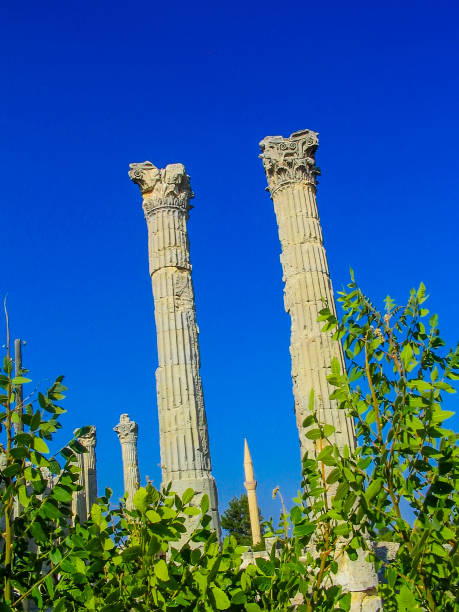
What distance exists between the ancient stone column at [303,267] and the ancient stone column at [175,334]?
1994 mm

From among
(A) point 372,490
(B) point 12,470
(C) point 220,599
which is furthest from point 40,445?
(A) point 372,490

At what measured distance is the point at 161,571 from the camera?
2.53m

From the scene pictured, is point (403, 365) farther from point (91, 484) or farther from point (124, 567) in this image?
point (91, 484)

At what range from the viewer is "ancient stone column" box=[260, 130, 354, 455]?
1261 cm

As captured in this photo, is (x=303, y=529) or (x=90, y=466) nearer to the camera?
(x=303, y=529)

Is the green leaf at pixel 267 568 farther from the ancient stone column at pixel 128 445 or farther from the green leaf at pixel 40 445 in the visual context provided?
the ancient stone column at pixel 128 445

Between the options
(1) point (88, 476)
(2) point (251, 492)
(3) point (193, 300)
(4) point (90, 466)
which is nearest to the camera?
(3) point (193, 300)

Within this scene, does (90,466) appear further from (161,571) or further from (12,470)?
(161,571)

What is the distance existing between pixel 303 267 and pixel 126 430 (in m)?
15.4

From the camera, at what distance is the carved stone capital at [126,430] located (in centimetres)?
2670

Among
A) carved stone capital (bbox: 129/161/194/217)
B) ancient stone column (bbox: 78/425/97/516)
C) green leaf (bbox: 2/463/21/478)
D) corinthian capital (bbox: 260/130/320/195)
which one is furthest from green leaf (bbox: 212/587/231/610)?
ancient stone column (bbox: 78/425/97/516)

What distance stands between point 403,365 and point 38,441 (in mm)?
1656

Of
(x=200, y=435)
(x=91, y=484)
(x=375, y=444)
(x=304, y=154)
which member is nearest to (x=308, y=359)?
(x=200, y=435)

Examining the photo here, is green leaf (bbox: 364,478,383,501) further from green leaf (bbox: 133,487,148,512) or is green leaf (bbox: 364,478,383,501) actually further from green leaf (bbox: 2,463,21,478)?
green leaf (bbox: 2,463,21,478)
